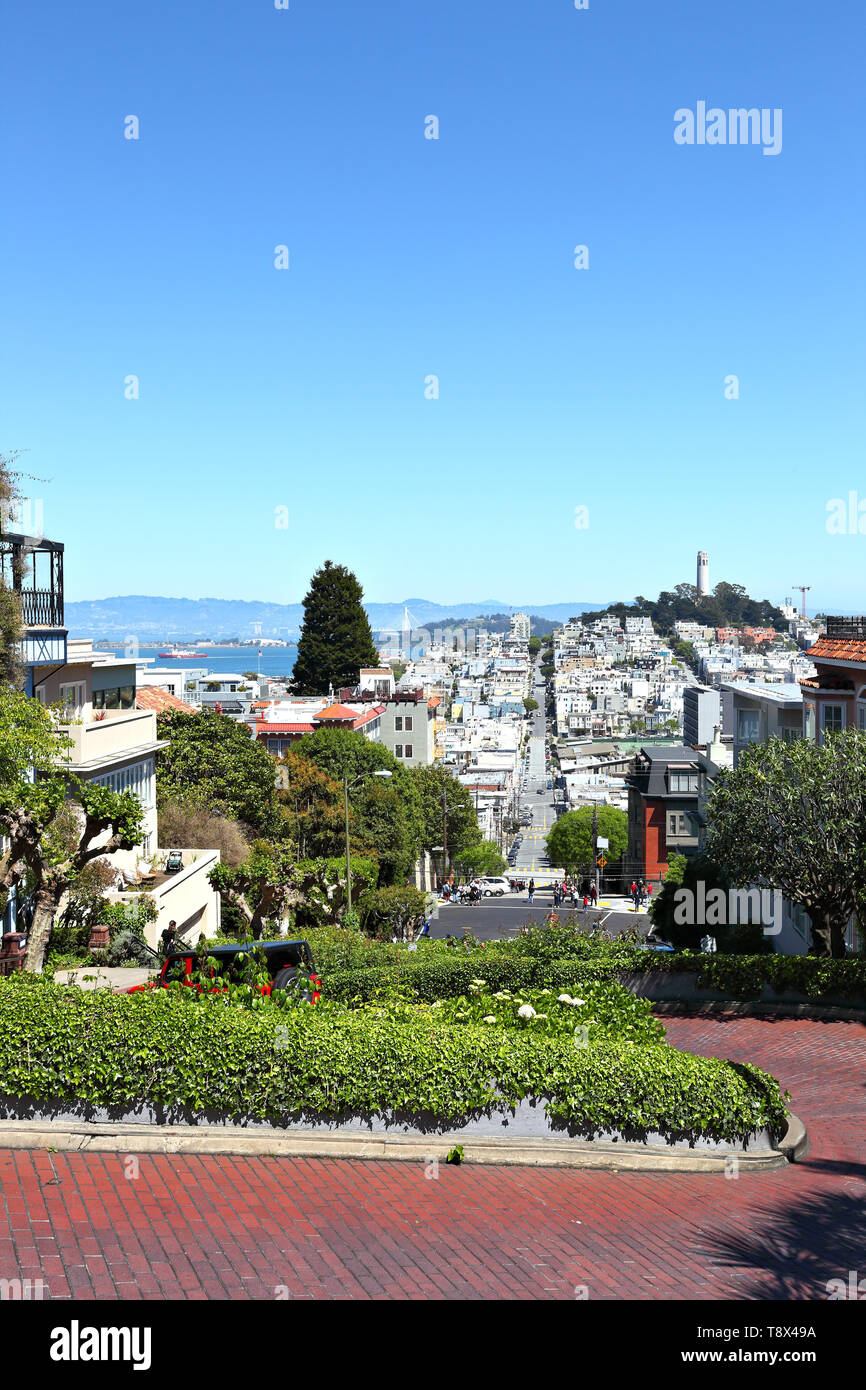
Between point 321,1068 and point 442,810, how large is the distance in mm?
71140

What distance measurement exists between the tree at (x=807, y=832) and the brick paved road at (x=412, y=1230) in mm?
10444

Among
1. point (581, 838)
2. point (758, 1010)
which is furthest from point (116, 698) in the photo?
point (581, 838)

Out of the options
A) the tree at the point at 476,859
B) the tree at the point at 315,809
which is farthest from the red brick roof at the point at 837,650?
the tree at the point at 476,859

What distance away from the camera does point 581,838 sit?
114125 millimetres

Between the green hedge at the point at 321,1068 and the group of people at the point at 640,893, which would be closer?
the green hedge at the point at 321,1068

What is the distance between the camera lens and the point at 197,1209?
8.64m

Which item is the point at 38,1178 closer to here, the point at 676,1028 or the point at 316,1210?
the point at 316,1210

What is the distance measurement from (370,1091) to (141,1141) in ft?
6.45

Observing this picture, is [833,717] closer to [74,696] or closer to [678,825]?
[74,696]

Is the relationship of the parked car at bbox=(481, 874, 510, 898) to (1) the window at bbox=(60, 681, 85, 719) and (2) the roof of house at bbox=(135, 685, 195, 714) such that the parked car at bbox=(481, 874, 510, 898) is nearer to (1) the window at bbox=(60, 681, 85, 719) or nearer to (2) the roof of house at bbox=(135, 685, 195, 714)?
(2) the roof of house at bbox=(135, 685, 195, 714)

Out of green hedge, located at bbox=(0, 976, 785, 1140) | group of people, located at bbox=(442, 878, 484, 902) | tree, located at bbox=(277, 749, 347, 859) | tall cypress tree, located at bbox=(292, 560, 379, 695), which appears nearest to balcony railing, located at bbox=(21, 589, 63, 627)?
green hedge, located at bbox=(0, 976, 785, 1140)

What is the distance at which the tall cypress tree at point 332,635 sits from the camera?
8275 centimetres

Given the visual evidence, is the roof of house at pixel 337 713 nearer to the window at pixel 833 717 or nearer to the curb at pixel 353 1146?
the window at pixel 833 717

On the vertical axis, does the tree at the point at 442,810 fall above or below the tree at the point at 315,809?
below
